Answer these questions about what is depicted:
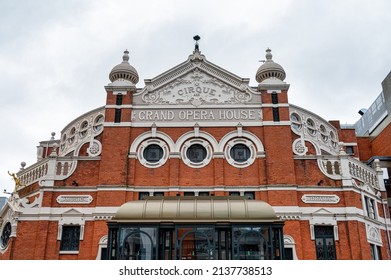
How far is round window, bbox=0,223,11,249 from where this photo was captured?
25.3 metres

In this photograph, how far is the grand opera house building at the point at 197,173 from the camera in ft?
77.1

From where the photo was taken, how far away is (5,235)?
2567 centimetres

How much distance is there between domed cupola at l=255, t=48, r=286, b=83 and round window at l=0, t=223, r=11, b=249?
18.4 m

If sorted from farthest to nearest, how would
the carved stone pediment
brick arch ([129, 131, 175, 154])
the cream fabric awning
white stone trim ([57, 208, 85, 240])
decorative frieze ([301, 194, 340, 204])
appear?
1. the carved stone pediment
2. brick arch ([129, 131, 175, 154])
3. decorative frieze ([301, 194, 340, 204])
4. white stone trim ([57, 208, 85, 240])
5. the cream fabric awning

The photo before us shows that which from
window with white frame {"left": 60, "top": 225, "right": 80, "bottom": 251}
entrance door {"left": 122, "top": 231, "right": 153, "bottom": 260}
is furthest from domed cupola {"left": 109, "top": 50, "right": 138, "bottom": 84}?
entrance door {"left": 122, "top": 231, "right": 153, "bottom": 260}

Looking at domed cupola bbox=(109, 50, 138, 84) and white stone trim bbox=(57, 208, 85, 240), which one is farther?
domed cupola bbox=(109, 50, 138, 84)

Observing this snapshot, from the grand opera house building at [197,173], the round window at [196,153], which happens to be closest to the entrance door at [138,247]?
the grand opera house building at [197,173]

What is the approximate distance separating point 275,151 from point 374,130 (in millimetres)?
19956

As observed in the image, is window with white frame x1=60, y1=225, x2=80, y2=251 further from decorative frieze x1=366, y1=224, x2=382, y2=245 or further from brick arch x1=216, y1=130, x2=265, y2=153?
decorative frieze x1=366, y1=224, x2=382, y2=245

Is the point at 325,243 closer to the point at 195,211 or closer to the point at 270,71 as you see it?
the point at 195,211

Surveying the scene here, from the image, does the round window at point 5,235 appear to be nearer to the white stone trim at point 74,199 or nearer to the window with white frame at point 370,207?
the white stone trim at point 74,199

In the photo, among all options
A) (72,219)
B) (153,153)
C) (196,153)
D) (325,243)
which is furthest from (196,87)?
(325,243)

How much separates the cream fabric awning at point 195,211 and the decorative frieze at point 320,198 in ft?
16.1
